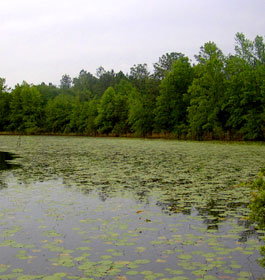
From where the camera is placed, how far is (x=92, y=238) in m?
5.52

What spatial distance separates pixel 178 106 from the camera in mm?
53656

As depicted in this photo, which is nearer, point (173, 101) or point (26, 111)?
point (173, 101)

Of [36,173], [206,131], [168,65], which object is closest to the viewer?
[36,173]

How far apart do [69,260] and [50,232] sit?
54.1 inches

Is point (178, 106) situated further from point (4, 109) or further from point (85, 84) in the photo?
point (85, 84)

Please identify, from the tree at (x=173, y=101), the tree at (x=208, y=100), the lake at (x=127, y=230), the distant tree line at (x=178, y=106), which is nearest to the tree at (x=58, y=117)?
the distant tree line at (x=178, y=106)

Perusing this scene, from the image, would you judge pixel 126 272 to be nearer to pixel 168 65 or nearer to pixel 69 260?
pixel 69 260

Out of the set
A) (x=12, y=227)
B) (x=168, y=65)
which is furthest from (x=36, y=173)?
(x=168, y=65)

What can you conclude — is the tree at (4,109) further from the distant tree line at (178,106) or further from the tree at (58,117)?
the tree at (58,117)

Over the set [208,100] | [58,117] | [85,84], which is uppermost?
[85,84]

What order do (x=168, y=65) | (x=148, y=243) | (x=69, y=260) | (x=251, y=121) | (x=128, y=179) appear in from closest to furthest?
(x=69, y=260), (x=148, y=243), (x=128, y=179), (x=251, y=121), (x=168, y=65)

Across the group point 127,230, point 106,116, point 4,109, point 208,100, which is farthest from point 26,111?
point 127,230

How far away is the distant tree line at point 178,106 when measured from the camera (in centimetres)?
4284

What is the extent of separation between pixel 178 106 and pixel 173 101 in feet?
3.58
